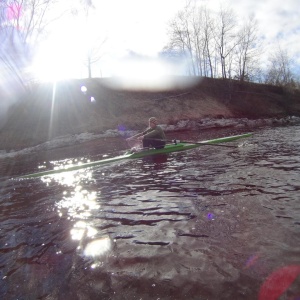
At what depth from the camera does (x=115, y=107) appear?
28344mm

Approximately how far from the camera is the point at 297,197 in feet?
17.2

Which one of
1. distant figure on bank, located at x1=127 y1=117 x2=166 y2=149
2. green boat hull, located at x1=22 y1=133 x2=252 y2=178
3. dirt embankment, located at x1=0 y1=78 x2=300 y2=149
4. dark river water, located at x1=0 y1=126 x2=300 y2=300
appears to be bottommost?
dark river water, located at x1=0 y1=126 x2=300 y2=300

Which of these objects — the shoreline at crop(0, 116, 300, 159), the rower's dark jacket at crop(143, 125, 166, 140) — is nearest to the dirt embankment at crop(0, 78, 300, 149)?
the shoreline at crop(0, 116, 300, 159)

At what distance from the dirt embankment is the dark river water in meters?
15.0

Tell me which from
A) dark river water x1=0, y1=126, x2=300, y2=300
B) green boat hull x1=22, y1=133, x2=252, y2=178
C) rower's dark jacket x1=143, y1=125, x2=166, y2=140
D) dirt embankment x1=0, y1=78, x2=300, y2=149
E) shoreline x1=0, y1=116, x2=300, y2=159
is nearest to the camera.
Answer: dark river water x1=0, y1=126, x2=300, y2=300

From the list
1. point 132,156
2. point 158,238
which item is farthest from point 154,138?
point 158,238

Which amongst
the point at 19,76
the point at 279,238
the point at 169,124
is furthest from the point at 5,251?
the point at 19,76

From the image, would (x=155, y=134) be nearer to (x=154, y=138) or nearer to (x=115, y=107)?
(x=154, y=138)

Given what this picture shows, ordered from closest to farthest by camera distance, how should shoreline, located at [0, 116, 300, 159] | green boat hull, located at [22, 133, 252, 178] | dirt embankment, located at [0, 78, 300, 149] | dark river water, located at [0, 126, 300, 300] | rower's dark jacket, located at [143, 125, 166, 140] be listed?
dark river water, located at [0, 126, 300, 300] < green boat hull, located at [22, 133, 252, 178] < rower's dark jacket, located at [143, 125, 166, 140] < shoreline, located at [0, 116, 300, 159] < dirt embankment, located at [0, 78, 300, 149]

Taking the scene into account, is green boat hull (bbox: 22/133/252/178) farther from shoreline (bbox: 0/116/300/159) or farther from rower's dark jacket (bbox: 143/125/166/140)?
shoreline (bbox: 0/116/300/159)

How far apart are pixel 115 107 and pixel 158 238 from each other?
25114 mm

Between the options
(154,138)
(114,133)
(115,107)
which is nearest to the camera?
(154,138)

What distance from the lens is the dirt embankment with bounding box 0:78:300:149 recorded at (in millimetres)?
22373

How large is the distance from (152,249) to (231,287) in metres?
1.27
